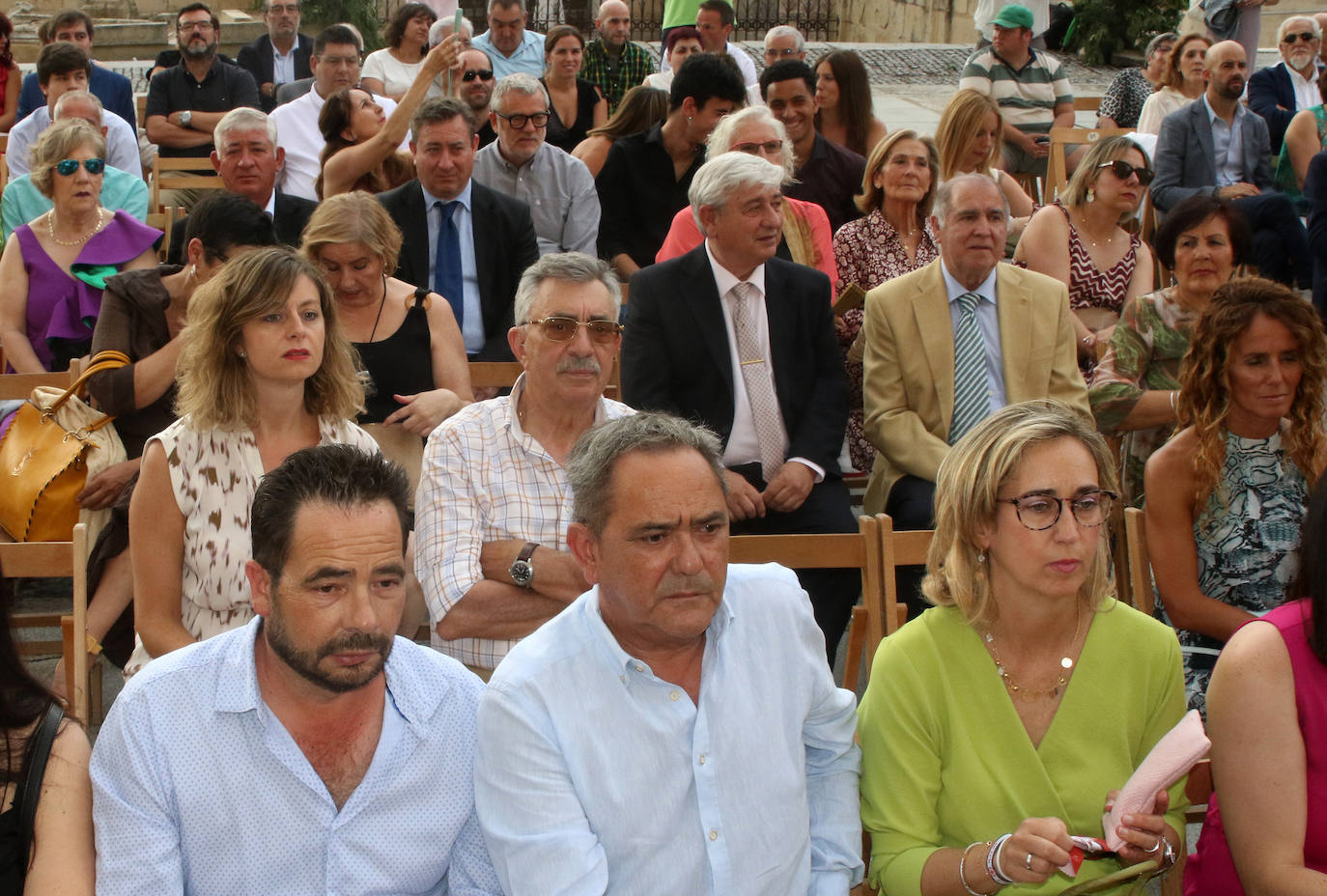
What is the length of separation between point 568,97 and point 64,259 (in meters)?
3.28

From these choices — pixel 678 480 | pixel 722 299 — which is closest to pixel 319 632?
pixel 678 480

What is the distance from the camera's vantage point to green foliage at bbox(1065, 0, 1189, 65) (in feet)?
47.4

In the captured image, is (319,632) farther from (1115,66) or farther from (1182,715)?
(1115,66)

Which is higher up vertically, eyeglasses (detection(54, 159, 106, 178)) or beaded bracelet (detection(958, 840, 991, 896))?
eyeglasses (detection(54, 159, 106, 178))

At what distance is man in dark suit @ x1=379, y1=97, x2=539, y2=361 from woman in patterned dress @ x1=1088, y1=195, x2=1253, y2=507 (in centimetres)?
221

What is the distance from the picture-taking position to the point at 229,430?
3.19 metres

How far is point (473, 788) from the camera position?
2223 millimetres

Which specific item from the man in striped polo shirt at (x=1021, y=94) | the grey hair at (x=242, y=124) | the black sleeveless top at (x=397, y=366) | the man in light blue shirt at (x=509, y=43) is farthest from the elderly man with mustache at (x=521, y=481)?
the man in light blue shirt at (x=509, y=43)

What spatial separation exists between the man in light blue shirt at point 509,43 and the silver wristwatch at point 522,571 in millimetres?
5974

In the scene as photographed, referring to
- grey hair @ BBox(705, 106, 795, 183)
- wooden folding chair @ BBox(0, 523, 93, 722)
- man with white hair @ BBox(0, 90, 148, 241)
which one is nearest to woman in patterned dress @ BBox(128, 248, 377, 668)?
wooden folding chair @ BBox(0, 523, 93, 722)

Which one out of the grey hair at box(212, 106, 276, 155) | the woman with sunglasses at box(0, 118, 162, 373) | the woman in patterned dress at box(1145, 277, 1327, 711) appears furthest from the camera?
the grey hair at box(212, 106, 276, 155)

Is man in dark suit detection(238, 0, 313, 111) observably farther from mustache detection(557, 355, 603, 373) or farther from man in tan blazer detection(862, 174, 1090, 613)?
mustache detection(557, 355, 603, 373)

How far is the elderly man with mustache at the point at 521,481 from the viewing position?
10.1ft

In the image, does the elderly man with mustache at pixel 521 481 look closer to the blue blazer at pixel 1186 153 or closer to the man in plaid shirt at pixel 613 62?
the blue blazer at pixel 1186 153
